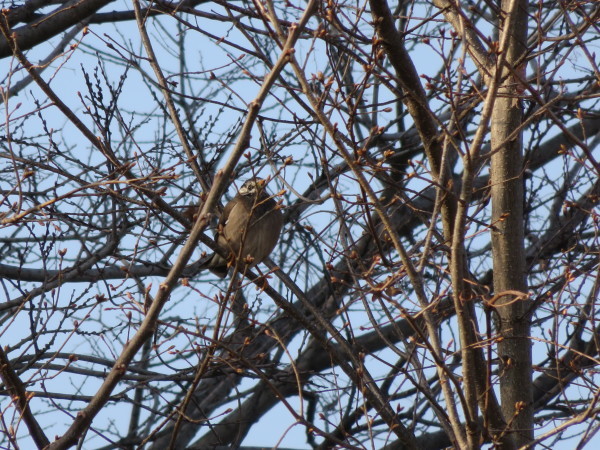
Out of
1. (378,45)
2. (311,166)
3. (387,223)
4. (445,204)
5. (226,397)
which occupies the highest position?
(311,166)

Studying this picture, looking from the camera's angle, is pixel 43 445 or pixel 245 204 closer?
pixel 43 445

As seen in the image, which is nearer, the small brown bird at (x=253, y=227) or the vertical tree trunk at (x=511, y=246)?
the vertical tree trunk at (x=511, y=246)

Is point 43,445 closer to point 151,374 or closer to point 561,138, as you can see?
point 151,374

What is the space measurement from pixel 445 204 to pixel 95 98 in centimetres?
259

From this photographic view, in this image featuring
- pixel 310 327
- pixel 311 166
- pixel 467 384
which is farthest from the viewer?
pixel 311 166

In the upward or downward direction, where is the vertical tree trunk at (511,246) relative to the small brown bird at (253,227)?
downward

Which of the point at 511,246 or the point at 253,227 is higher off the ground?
the point at 253,227

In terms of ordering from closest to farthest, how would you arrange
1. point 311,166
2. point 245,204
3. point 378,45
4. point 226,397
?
point 378,45 < point 245,204 < point 226,397 < point 311,166

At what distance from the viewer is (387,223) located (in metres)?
3.59

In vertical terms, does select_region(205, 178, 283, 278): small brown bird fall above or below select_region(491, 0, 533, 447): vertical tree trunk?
above

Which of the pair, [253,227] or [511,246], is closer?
[511,246]

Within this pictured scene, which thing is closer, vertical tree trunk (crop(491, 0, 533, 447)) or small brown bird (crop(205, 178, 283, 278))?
vertical tree trunk (crop(491, 0, 533, 447))

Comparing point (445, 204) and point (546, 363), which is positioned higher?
point (546, 363)

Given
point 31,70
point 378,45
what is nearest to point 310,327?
point 378,45
